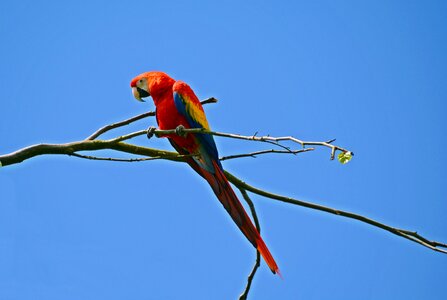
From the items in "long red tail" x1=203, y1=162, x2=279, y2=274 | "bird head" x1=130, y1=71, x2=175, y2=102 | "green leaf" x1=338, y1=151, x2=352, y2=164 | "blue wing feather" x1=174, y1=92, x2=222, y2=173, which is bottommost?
"green leaf" x1=338, y1=151, x2=352, y2=164

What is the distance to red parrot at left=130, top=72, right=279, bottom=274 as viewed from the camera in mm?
3482

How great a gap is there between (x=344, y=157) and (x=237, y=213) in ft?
4.32

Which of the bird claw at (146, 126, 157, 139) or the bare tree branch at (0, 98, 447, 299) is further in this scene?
the bird claw at (146, 126, 157, 139)

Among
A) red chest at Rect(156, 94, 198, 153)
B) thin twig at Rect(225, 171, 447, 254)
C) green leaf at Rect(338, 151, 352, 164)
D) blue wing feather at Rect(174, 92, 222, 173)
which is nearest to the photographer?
green leaf at Rect(338, 151, 352, 164)

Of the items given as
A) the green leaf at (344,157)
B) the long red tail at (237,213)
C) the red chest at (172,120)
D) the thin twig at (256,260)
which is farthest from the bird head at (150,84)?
the green leaf at (344,157)

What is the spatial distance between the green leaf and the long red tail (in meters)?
1.19

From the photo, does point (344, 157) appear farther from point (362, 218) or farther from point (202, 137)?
point (202, 137)

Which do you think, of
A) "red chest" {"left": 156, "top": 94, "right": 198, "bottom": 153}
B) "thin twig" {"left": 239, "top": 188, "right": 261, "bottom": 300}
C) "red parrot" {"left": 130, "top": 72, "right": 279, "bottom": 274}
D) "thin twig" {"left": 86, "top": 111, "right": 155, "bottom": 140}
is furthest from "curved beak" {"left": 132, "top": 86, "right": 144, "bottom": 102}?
"thin twig" {"left": 239, "top": 188, "right": 261, "bottom": 300}

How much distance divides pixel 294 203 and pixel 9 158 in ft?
5.35

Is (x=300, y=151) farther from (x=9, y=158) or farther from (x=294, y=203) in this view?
(x=9, y=158)

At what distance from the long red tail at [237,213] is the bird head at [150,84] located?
1.01 metres

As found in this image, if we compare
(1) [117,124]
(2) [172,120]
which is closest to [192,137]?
(2) [172,120]

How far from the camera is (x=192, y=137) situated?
3996mm

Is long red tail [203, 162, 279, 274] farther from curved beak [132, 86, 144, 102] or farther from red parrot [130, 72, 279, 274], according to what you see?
curved beak [132, 86, 144, 102]
